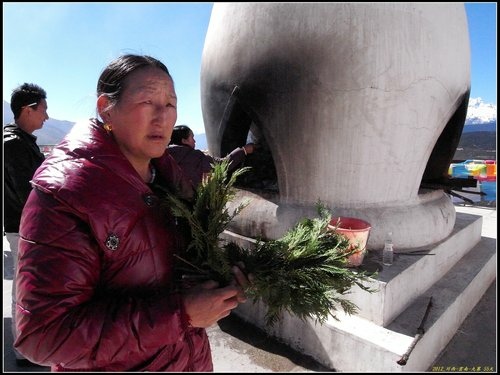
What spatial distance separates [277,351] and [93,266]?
10.4 feet

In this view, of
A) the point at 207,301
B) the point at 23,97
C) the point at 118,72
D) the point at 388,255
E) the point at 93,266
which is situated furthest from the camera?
the point at 388,255

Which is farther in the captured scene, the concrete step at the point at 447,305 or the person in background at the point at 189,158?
the person in background at the point at 189,158

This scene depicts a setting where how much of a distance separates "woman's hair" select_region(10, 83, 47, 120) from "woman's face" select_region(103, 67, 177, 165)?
9.16ft

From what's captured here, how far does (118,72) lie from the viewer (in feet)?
4.74

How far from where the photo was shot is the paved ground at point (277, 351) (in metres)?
3.53

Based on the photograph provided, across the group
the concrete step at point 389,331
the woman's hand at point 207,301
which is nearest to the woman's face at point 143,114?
the woman's hand at point 207,301

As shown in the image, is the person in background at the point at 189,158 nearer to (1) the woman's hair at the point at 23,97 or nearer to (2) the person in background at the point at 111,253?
(1) the woman's hair at the point at 23,97

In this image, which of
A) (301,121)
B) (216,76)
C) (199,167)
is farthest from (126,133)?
(216,76)

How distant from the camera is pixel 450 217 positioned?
495cm

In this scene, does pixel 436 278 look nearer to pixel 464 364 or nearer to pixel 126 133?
pixel 464 364

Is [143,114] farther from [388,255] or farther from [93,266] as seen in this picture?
[388,255]

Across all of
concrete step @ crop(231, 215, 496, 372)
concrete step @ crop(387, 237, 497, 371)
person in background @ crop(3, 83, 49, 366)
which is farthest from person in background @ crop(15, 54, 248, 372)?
concrete step @ crop(387, 237, 497, 371)

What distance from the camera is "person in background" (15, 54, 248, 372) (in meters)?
1.11

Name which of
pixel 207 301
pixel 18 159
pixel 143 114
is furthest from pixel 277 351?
pixel 18 159
